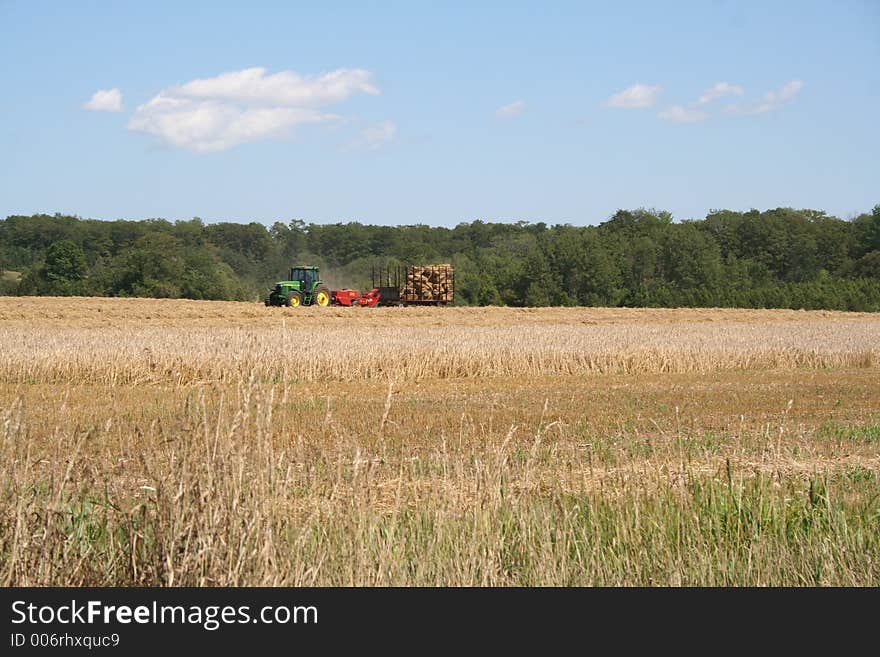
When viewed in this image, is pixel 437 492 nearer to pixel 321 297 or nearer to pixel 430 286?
pixel 321 297

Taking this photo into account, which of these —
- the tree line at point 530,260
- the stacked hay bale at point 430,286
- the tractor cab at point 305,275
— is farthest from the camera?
the tree line at point 530,260

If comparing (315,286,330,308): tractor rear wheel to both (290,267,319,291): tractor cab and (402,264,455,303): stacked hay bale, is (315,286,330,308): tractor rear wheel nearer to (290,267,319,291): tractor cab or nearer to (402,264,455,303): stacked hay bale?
(290,267,319,291): tractor cab

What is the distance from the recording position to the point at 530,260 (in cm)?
8000

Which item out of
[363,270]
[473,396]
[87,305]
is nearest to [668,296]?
[363,270]

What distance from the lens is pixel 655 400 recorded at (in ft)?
57.8

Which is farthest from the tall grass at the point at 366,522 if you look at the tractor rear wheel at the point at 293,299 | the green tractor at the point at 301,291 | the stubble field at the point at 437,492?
the green tractor at the point at 301,291


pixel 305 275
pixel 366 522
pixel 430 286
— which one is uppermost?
pixel 305 275

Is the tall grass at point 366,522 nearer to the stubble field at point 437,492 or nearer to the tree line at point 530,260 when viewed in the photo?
the stubble field at point 437,492

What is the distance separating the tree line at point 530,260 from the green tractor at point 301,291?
19928 millimetres

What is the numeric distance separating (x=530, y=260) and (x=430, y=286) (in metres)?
26.8

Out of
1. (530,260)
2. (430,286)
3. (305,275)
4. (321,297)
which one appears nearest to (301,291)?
(321,297)

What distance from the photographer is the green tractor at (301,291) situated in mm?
45250
